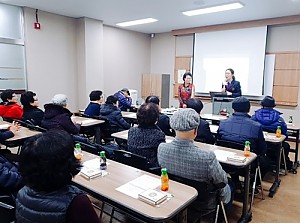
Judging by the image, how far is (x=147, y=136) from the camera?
2.33 m

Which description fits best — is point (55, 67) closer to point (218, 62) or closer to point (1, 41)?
point (1, 41)

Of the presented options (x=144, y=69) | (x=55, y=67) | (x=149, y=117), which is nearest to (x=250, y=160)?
(x=149, y=117)

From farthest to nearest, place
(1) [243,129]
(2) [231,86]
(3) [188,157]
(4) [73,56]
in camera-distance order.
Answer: (4) [73,56] → (2) [231,86] → (1) [243,129] → (3) [188,157]

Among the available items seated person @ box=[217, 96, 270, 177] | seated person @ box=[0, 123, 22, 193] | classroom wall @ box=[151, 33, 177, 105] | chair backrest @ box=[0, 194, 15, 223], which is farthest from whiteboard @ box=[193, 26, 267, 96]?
chair backrest @ box=[0, 194, 15, 223]

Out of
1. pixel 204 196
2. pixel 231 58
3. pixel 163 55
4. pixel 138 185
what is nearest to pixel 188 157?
pixel 204 196

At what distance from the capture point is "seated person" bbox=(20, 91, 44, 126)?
12.3ft

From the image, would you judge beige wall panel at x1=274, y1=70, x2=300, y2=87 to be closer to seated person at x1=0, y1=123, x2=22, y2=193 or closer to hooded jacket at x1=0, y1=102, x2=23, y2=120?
hooded jacket at x1=0, y1=102, x2=23, y2=120

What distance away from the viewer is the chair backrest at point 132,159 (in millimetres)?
2094

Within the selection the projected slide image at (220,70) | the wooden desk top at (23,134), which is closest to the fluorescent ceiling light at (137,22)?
the projected slide image at (220,70)

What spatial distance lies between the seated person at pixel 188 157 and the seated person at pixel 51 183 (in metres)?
0.96

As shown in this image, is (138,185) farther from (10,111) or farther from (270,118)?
(10,111)

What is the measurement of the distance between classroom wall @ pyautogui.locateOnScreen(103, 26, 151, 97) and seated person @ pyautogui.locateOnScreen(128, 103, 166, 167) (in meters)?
5.25

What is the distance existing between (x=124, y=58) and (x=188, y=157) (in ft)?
21.5

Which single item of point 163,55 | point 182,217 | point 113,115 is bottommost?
point 182,217
